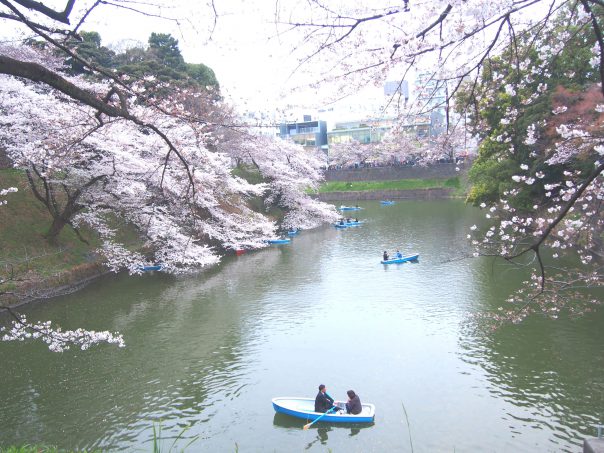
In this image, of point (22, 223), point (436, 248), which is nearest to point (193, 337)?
point (22, 223)

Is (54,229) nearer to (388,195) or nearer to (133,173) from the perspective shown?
(133,173)

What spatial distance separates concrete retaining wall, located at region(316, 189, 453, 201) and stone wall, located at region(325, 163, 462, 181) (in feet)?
11.8

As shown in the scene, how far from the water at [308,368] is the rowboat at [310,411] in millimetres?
165

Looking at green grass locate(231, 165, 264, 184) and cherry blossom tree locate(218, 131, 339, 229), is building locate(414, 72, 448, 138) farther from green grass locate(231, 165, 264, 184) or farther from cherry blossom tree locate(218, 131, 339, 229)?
green grass locate(231, 165, 264, 184)

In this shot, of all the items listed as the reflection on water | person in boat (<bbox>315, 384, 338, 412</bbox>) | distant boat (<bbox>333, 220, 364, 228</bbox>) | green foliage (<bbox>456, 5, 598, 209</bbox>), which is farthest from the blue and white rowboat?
person in boat (<bbox>315, 384, 338, 412</bbox>)

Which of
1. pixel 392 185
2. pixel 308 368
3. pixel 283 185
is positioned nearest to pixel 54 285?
pixel 308 368

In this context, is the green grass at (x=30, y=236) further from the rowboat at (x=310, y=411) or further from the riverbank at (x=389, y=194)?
the riverbank at (x=389, y=194)

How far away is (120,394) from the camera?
8.77 meters

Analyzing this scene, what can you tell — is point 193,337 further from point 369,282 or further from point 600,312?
point 600,312

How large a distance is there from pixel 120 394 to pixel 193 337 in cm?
292

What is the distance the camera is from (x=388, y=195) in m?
45.7

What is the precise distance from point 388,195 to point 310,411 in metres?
39.2

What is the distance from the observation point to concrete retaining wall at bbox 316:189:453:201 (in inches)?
1673

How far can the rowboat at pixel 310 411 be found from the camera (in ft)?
25.4
